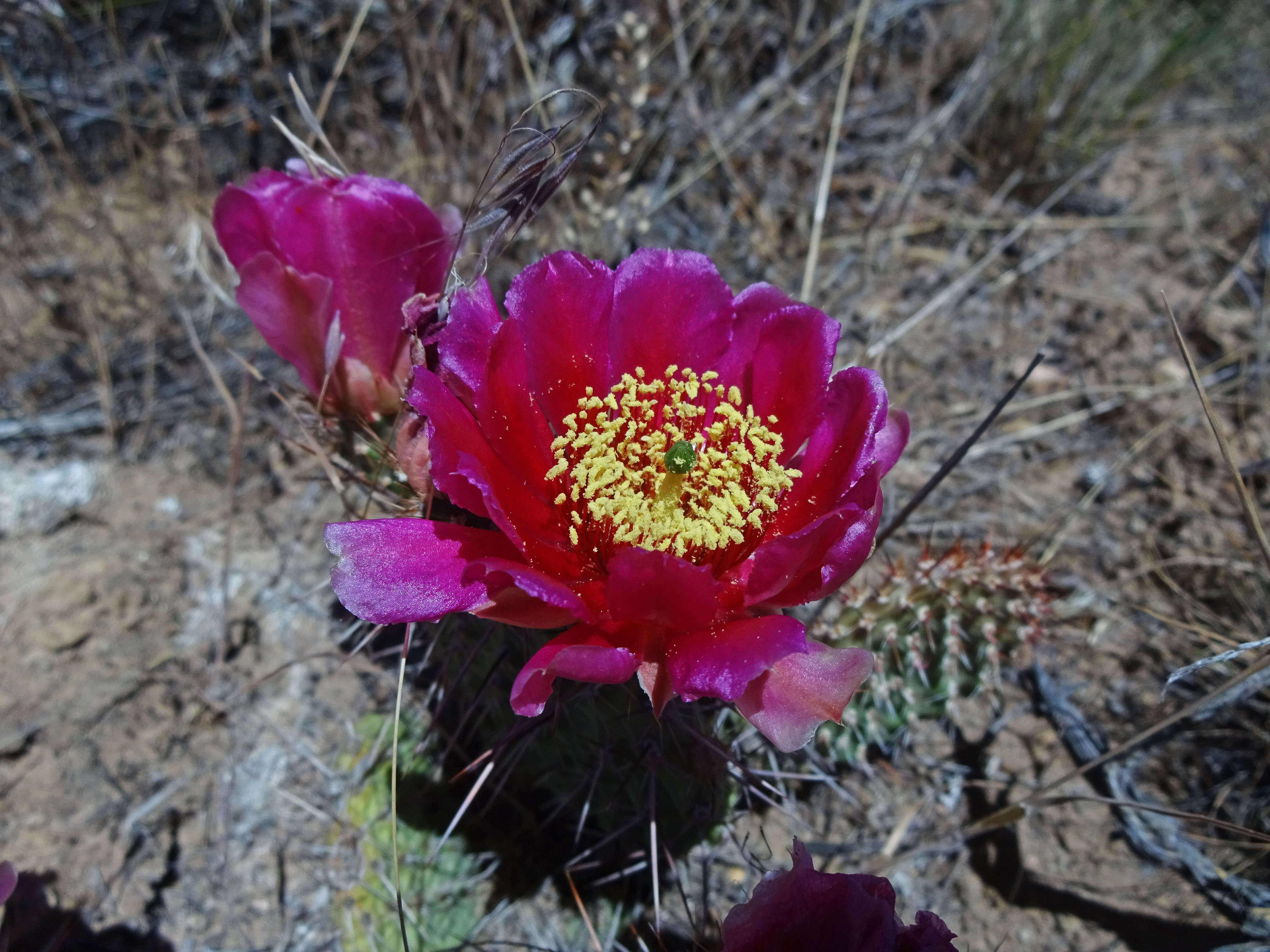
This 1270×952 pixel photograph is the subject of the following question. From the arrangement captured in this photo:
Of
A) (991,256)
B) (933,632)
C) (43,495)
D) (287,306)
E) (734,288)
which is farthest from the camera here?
(991,256)

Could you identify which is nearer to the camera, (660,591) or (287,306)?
(660,591)

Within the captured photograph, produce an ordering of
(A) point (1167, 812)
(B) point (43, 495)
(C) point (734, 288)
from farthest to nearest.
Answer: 1. (C) point (734, 288)
2. (B) point (43, 495)
3. (A) point (1167, 812)

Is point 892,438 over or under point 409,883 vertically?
over

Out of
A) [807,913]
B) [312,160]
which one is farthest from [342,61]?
[807,913]

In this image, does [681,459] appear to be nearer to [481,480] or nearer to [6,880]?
[481,480]

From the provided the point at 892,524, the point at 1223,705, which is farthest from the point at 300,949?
the point at 1223,705

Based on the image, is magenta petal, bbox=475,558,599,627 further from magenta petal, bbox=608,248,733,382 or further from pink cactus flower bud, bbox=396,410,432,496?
magenta petal, bbox=608,248,733,382

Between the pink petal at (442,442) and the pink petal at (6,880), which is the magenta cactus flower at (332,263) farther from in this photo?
the pink petal at (6,880)
